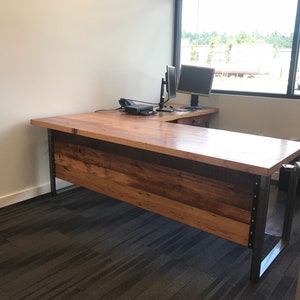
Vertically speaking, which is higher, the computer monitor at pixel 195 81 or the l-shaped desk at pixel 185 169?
the computer monitor at pixel 195 81

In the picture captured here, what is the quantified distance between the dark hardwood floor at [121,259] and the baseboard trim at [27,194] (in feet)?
0.27

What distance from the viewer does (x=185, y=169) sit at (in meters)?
2.05

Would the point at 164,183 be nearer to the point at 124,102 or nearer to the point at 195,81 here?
the point at 124,102

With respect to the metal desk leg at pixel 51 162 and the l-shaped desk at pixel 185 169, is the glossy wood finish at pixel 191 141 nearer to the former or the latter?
the l-shaped desk at pixel 185 169

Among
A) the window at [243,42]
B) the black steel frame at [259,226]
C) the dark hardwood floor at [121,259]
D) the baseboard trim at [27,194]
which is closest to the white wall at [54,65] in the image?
the baseboard trim at [27,194]

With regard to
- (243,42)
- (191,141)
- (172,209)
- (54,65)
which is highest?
(243,42)

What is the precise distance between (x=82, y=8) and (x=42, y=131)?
4.00 feet

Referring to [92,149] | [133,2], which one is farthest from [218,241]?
[133,2]

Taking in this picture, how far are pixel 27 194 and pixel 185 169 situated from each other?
1637 mm

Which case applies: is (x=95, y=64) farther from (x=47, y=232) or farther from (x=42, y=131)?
(x=47, y=232)

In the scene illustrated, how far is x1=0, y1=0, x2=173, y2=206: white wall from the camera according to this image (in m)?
2.67

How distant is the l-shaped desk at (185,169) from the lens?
5.80 ft

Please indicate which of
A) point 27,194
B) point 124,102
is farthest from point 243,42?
point 27,194

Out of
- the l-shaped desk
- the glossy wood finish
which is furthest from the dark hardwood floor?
the glossy wood finish
